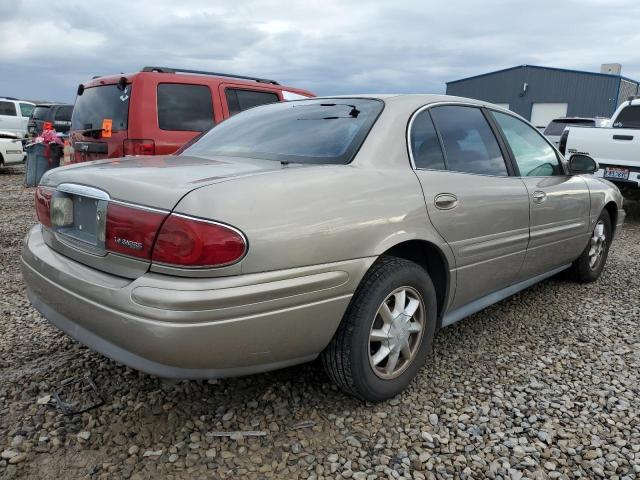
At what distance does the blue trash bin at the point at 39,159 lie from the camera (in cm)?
971

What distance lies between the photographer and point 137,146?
5.24 m

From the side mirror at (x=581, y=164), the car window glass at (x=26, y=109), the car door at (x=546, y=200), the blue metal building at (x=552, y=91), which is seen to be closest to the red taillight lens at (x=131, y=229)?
the car door at (x=546, y=200)

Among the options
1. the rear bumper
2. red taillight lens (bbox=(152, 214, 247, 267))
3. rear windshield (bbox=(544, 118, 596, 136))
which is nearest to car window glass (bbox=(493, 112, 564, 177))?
the rear bumper

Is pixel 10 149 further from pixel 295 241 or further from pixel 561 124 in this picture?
pixel 561 124

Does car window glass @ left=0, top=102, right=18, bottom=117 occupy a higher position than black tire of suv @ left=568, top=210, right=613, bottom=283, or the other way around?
car window glass @ left=0, top=102, right=18, bottom=117

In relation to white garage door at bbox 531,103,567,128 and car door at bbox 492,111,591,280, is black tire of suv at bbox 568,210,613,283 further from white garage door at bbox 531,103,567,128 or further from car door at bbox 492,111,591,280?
white garage door at bbox 531,103,567,128

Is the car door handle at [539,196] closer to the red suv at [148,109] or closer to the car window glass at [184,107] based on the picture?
the red suv at [148,109]

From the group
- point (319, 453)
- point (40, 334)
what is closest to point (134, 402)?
point (319, 453)

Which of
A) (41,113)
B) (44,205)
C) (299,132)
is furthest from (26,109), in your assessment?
(299,132)

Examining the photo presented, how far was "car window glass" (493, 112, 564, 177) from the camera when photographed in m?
3.44

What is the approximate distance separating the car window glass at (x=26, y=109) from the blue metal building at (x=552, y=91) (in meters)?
24.8

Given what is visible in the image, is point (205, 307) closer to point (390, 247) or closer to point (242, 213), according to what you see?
point (242, 213)

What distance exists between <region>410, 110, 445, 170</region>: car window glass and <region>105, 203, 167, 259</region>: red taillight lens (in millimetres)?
1352

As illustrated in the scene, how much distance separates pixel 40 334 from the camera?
321 centimetres
